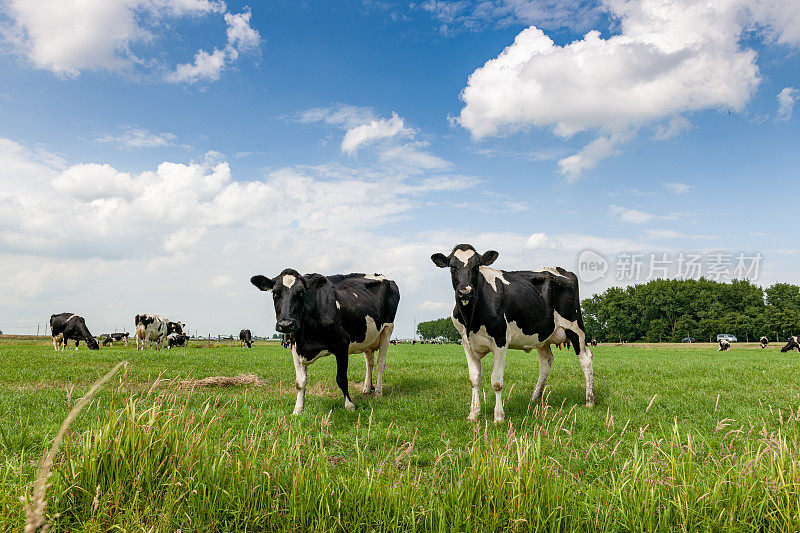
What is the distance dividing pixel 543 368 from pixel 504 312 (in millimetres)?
2538

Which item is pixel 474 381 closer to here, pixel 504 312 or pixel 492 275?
pixel 504 312

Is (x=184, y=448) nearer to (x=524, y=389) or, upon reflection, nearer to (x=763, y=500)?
(x=763, y=500)

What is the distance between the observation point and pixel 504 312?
989 cm

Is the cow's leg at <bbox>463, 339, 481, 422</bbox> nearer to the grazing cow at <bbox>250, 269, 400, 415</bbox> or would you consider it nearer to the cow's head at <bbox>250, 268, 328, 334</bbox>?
the grazing cow at <bbox>250, 269, 400, 415</bbox>

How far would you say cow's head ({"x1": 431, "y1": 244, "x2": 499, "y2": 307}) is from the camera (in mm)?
8898

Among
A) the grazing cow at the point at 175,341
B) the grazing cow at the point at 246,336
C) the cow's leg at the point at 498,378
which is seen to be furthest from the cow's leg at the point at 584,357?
the grazing cow at the point at 246,336

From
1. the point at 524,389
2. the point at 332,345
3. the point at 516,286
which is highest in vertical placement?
the point at 516,286

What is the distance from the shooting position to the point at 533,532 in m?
4.32

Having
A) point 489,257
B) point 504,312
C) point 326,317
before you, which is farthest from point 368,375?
point 489,257

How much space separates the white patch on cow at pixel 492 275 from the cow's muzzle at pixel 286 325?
384cm

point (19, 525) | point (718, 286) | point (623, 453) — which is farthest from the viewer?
point (718, 286)

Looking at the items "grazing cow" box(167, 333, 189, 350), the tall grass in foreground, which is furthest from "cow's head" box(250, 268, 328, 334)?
"grazing cow" box(167, 333, 189, 350)

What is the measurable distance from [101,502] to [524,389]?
1092 centimetres

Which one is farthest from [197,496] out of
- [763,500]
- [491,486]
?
[763,500]
